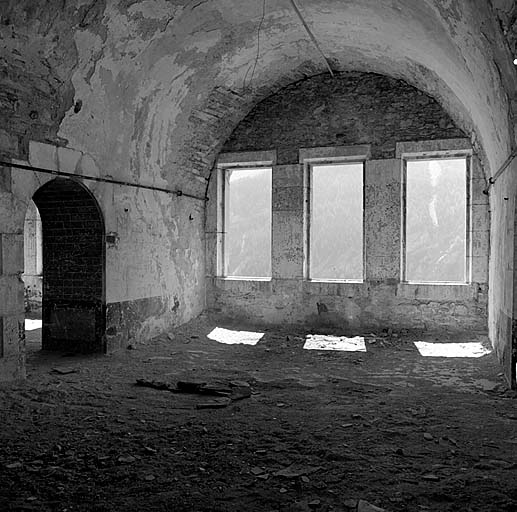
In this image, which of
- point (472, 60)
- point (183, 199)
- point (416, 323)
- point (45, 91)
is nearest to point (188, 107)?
point (183, 199)

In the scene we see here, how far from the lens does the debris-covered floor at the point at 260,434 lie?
10.1ft

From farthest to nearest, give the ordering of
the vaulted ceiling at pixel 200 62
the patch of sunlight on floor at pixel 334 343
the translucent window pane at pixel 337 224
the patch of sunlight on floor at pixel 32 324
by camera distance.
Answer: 1. the translucent window pane at pixel 337 224
2. the patch of sunlight on floor at pixel 32 324
3. the patch of sunlight on floor at pixel 334 343
4. the vaulted ceiling at pixel 200 62

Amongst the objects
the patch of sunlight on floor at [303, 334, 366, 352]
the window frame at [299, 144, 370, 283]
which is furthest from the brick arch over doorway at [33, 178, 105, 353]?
the window frame at [299, 144, 370, 283]

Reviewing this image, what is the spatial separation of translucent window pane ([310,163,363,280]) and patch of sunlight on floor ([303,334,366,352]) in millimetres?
24663

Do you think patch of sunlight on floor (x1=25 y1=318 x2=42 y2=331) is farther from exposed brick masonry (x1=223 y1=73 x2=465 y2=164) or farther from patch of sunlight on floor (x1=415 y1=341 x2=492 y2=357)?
patch of sunlight on floor (x1=415 y1=341 x2=492 y2=357)

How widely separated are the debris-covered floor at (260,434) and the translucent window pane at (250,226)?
28.1 meters

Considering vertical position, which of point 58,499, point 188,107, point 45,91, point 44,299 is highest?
point 188,107

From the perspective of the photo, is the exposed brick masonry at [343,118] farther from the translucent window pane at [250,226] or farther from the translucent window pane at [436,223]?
the translucent window pane at [250,226]

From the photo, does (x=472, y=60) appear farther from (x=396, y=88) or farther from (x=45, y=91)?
(x=45, y=91)

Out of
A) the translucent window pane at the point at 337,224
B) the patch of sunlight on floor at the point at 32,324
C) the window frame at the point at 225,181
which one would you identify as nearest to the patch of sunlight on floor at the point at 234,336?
the window frame at the point at 225,181

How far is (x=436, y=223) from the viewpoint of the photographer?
35.7m

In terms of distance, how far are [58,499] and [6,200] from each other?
11.6ft

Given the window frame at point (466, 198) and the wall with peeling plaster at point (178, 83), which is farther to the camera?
the window frame at point (466, 198)

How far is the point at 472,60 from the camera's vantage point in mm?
5387
